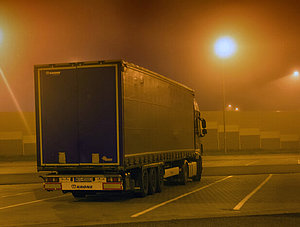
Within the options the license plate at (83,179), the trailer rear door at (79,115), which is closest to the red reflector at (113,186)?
the license plate at (83,179)

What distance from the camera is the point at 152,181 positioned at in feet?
57.8

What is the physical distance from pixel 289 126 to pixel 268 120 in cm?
276

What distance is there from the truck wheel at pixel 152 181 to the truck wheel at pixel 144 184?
333 mm

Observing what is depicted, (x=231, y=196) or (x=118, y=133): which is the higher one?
(x=118, y=133)

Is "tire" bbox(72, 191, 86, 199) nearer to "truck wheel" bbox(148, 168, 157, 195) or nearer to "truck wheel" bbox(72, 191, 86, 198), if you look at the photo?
"truck wheel" bbox(72, 191, 86, 198)

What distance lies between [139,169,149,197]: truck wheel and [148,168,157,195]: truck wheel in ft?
1.09

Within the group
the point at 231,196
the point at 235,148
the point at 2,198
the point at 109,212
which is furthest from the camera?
the point at 235,148

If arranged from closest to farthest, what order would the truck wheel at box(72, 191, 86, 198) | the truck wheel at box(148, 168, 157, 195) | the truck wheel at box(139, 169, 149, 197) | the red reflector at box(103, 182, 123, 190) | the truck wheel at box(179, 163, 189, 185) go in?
1. the red reflector at box(103, 182, 123, 190)
2. the truck wheel at box(139, 169, 149, 197)
3. the truck wheel at box(72, 191, 86, 198)
4. the truck wheel at box(148, 168, 157, 195)
5. the truck wheel at box(179, 163, 189, 185)

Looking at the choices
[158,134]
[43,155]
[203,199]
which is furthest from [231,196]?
[43,155]

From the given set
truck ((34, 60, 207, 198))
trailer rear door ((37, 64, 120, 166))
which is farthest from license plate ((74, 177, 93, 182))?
trailer rear door ((37, 64, 120, 166))

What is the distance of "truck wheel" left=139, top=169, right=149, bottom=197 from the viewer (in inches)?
648

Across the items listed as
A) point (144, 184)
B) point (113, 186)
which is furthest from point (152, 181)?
point (113, 186)

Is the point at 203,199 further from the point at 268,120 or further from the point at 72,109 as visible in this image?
the point at 268,120

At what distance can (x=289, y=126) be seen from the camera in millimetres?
68375
